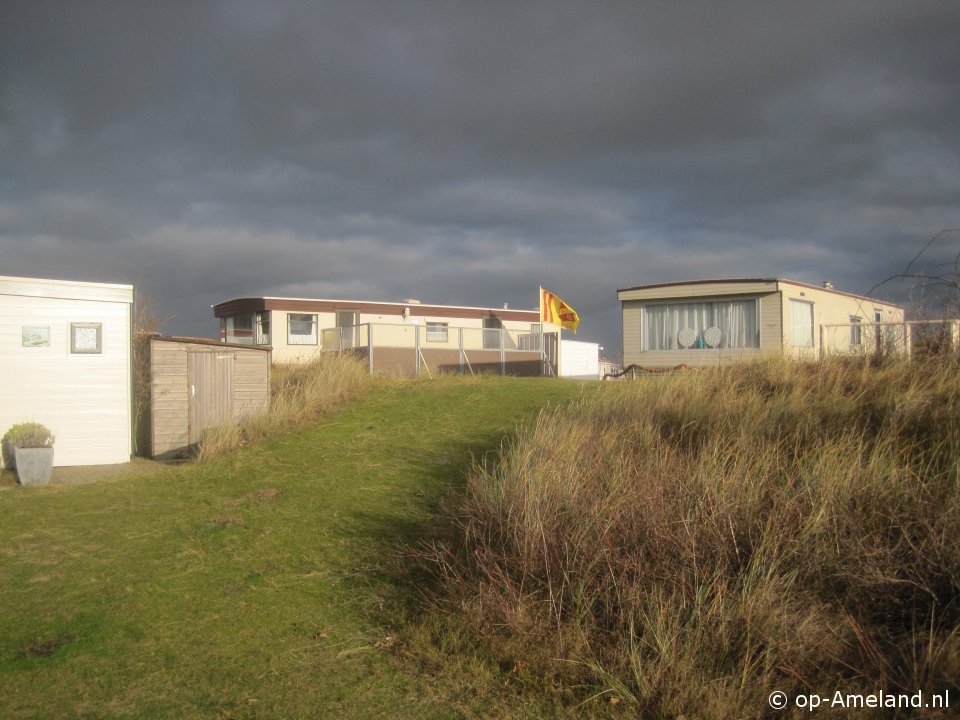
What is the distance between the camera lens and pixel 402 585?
6.07m

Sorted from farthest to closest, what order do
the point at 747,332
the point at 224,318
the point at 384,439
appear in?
the point at 224,318, the point at 747,332, the point at 384,439

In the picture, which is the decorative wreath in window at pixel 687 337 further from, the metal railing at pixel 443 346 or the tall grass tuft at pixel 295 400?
the tall grass tuft at pixel 295 400

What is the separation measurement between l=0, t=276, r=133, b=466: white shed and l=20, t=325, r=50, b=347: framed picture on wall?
0.01 m

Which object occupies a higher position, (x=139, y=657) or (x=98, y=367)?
(x=98, y=367)

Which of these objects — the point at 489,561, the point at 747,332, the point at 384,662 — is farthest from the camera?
the point at 747,332

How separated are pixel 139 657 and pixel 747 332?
16.8 m

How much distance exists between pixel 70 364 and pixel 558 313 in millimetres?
17470

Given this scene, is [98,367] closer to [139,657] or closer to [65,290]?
[65,290]

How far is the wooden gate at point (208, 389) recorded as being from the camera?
1420cm

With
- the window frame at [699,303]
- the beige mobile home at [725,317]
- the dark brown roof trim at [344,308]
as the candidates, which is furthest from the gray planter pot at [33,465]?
the dark brown roof trim at [344,308]

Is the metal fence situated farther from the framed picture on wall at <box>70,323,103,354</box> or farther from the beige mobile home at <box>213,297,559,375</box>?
the beige mobile home at <box>213,297,559,375</box>

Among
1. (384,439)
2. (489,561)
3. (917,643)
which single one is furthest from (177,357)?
(917,643)

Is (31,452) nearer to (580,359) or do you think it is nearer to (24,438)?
(24,438)

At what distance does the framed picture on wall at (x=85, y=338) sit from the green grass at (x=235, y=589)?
3.06 meters
